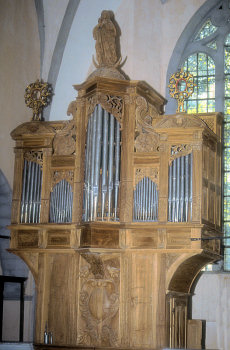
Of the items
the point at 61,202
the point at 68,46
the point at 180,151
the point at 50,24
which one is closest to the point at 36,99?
the point at 68,46

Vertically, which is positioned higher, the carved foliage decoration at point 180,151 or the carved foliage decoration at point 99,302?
the carved foliage decoration at point 180,151

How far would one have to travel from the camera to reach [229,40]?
691 inches

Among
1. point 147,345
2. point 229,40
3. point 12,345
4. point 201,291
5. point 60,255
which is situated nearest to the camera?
point 12,345

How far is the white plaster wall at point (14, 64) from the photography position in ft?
55.9

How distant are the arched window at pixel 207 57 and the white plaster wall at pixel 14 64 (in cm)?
341

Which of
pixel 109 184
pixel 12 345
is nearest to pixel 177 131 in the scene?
pixel 109 184

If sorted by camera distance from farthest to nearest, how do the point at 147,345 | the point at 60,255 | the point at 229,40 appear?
the point at 229,40 → the point at 60,255 → the point at 147,345

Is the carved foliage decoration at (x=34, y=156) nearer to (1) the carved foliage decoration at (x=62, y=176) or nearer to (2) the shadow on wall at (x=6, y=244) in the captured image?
(1) the carved foliage decoration at (x=62, y=176)

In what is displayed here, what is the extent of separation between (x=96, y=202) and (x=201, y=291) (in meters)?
3.58

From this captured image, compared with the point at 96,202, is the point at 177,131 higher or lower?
higher

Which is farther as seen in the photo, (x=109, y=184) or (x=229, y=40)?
(x=229, y=40)

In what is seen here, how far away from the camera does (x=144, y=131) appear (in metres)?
14.8

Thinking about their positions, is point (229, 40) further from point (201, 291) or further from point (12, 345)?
point (12, 345)

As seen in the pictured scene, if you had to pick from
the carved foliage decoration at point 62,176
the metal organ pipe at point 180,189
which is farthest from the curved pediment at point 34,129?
the metal organ pipe at point 180,189
